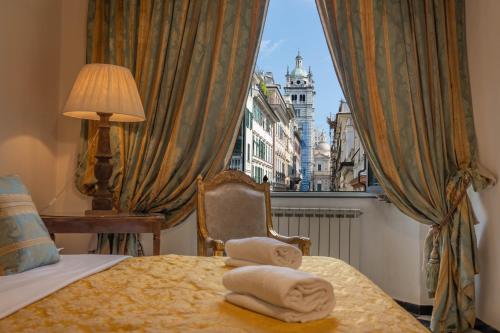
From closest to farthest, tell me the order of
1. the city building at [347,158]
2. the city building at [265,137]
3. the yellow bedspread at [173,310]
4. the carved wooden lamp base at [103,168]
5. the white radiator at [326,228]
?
the yellow bedspread at [173,310] → the carved wooden lamp base at [103,168] → the white radiator at [326,228] → the city building at [347,158] → the city building at [265,137]

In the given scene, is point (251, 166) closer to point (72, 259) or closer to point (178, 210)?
point (178, 210)

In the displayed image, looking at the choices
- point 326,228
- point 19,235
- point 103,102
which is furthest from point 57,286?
point 326,228

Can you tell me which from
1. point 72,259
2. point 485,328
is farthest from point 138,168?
point 485,328

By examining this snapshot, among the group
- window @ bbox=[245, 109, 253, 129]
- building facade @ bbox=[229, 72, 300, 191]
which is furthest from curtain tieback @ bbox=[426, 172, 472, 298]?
window @ bbox=[245, 109, 253, 129]

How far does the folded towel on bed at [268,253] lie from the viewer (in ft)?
5.32

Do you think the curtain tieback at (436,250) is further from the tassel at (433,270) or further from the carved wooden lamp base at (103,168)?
the carved wooden lamp base at (103,168)

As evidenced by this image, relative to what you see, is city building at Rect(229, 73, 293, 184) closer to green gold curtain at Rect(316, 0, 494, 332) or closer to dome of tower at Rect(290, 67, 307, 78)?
dome of tower at Rect(290, 67, 307, 78)

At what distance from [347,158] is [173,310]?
2.87 metres

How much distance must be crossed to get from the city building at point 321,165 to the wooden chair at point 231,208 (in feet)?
2.98

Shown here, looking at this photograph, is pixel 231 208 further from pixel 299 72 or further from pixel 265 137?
pixel 299 72

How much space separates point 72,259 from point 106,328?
100cm

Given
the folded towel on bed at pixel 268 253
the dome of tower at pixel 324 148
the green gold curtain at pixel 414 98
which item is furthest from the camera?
the dome of tower at pixel 324 148

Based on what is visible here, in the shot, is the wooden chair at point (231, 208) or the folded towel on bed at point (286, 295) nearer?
the folded towel on bed at point (286, 295)

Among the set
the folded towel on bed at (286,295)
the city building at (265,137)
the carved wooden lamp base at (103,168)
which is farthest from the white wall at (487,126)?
the carved wooden lamp base at (103,168)
